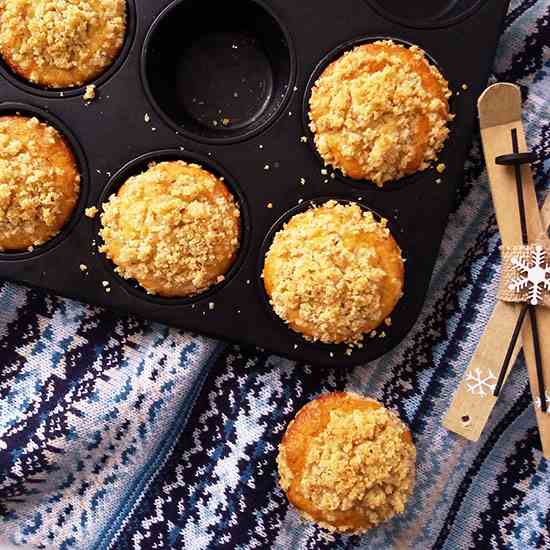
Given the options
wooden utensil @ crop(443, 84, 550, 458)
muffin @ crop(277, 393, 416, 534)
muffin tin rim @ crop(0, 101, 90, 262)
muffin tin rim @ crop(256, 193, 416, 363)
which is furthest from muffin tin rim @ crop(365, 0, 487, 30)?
muffin @ crop(277, 393, 416, 534)

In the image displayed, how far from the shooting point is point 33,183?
4.83ft

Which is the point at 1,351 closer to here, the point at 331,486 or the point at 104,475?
the point at 104,475

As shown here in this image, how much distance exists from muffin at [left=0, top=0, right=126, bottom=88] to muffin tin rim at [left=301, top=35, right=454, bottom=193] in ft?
1.41

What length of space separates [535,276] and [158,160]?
870mm

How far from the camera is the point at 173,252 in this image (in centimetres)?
147

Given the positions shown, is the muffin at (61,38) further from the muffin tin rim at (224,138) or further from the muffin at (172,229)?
the muffin at (172,229)

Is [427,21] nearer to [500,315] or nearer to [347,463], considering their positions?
[500,315]

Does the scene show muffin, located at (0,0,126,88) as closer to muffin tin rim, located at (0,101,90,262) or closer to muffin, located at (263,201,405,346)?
muffin tin rim, located at (0,101,90,262)

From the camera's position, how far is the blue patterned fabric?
1.63m

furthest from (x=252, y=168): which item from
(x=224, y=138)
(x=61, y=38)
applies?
(x=61, y=38)

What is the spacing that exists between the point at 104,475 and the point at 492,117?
48.9 inches

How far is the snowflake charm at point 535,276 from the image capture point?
1.54 meters

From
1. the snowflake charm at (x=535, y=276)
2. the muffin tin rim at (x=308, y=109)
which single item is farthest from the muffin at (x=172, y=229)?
the snowflake charm at (x=535, y=276)

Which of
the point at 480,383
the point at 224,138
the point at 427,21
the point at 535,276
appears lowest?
the point at 480,383
